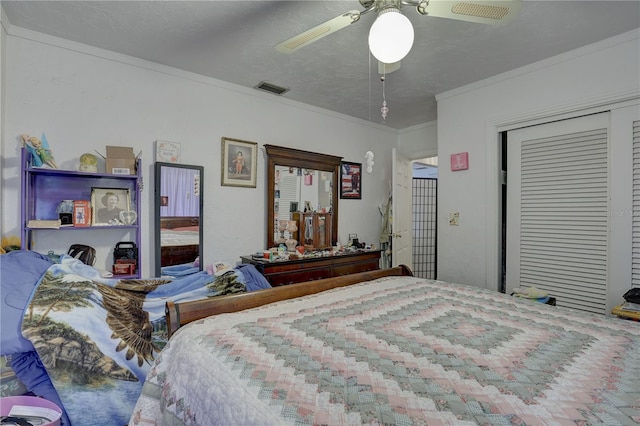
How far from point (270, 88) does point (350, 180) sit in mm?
1624

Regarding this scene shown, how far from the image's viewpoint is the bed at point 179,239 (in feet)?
8.96

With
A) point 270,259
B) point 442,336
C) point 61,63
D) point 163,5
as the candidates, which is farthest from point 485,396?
point 61,63

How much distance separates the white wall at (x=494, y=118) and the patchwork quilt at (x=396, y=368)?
1631 millimetres

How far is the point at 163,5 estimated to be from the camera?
196 centimetres

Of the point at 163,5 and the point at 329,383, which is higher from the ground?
the point at 163,5

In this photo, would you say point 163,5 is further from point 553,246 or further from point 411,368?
point 553,246

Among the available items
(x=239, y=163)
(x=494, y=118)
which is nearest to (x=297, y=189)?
(x=239, y=163)

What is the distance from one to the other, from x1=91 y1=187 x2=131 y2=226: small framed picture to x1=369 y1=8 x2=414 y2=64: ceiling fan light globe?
226 centimetres

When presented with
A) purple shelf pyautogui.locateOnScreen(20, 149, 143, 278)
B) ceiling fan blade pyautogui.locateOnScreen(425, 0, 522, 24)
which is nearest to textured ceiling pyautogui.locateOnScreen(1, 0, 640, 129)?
ceiling fan blade pyautogui.locateOnScreen(425, 0, 522, 24)

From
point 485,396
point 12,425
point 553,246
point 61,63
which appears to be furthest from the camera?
point 553,246

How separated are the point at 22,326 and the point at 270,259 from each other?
6.10 ft

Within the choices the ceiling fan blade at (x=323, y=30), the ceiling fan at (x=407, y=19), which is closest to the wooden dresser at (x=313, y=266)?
the ceiling fan blade at (x=323, y=30)

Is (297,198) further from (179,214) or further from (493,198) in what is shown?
(493,198)

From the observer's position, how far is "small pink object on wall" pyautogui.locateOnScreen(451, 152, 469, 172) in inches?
127
